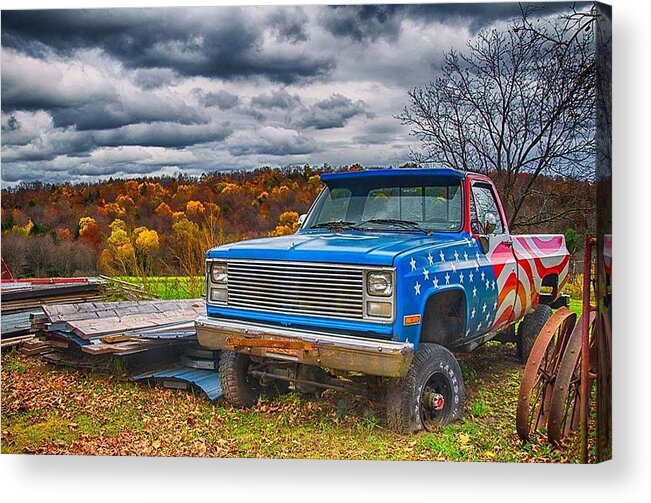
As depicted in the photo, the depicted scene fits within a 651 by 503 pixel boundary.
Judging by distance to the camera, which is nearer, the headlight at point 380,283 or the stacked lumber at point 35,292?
the headlight at point 380,283

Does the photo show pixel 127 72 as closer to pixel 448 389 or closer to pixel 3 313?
pixel 3 313

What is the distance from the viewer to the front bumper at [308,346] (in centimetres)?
545

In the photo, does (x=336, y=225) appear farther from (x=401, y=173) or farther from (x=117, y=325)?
(x=117, y=325)

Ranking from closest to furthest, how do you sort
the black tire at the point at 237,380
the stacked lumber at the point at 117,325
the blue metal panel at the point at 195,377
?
the black tire at the point at 237,380, the blue metal panel at the point at 195,377, the stacked lumber at the point at 117,325

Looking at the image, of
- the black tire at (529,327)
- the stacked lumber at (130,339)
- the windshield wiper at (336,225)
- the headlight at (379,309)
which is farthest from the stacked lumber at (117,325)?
the black tire at (529,327)

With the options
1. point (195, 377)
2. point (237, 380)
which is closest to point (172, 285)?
point (195, 377)

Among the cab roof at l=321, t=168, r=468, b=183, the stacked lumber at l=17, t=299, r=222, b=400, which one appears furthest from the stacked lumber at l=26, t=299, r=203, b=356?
the cab roof at l=321, t=168, r=468, b=183

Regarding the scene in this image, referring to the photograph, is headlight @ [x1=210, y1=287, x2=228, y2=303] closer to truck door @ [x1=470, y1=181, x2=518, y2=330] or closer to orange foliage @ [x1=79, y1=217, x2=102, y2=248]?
orange foliage @ [x1=79, y1=217, x2=102, y2=248]

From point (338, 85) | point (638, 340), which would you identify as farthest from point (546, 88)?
point (638, 340)

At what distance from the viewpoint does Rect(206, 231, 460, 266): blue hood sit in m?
5.55

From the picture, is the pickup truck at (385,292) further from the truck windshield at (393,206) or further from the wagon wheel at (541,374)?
the wagon wheel at (541,374)

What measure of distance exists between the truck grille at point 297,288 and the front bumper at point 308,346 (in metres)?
0.16

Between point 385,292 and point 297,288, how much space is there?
2.15ft

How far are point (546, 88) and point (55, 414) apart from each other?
187 inches
